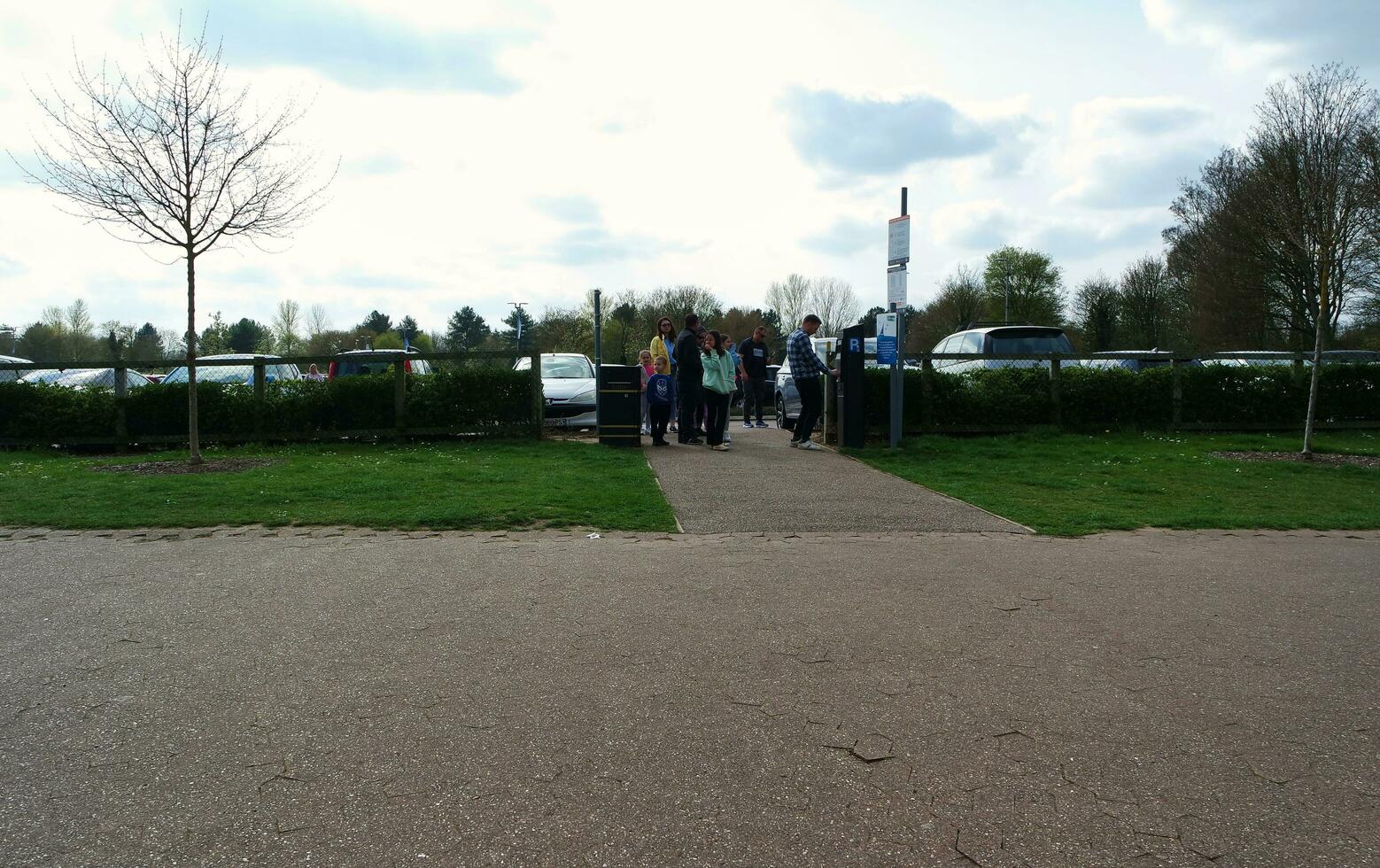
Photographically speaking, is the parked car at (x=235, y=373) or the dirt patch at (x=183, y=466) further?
the parked car at (x=235, y=373)

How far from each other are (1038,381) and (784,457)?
518cm

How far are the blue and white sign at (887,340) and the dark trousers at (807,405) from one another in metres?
0.97

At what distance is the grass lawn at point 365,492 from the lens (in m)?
8.55

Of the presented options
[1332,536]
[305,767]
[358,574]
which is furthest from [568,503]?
[1332,536]

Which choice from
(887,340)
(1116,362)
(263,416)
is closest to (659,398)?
(887,340)

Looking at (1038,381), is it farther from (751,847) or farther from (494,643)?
(751,847)

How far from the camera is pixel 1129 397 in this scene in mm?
16250

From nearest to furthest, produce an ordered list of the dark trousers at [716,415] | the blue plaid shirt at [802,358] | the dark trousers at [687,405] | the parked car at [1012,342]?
the blue plaid shirt at [802,358], the dark trousers at [716,415], the dark trousers at [687,405], the parked car at [1012,342]

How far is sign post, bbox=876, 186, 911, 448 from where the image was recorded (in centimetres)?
1367

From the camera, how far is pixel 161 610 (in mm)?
5598

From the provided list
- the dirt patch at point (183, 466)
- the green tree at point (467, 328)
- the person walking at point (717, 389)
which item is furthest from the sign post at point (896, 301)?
the green tree at point (467, 328)

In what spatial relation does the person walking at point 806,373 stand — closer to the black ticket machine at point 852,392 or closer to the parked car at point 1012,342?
the black ticket machine at point 852,392

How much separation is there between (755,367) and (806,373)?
15.4ft

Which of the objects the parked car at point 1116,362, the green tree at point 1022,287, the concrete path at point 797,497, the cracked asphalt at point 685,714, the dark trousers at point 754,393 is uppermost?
the green tree at point 1022,287
